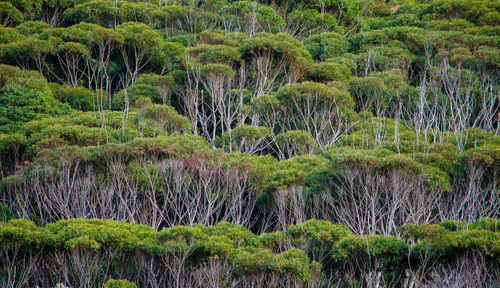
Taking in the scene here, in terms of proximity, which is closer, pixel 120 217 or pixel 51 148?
pixel 120 217

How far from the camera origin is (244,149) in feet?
76.4

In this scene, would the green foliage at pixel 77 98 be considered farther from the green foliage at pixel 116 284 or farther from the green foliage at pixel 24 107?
the green foliage at pixel 116 284

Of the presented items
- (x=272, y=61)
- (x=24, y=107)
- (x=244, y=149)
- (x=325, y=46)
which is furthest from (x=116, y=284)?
(x=325, y=46)

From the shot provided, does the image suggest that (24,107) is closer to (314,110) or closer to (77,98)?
(77,98)

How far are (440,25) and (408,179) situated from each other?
1525 cm

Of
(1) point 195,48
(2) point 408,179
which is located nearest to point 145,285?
(2) point 408,179

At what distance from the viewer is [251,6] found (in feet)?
106

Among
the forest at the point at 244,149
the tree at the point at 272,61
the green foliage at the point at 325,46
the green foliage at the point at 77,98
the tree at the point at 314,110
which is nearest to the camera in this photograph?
the forest at the point at 244,149

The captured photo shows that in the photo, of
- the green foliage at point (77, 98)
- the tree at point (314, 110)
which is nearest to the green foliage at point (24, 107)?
the green foliage at point (77, 98)

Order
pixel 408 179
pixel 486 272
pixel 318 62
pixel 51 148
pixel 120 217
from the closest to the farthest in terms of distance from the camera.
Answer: pixel 486 272 → pixel 408 179 → pixel 120 217 → pixel 51 148 → pixel 318 62

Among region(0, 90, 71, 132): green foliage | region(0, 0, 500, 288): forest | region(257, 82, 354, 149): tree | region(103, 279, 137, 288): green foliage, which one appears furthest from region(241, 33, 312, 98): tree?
region(103, 279, 137, 288): green foliage

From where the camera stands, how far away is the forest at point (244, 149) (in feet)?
54.1

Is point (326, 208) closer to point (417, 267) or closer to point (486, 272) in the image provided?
point (417, 267)

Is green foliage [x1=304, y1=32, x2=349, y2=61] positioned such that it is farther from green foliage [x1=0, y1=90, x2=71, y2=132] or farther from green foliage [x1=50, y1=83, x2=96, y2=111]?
green foliage [x1=0, y1=90, x2=71, y2=132]
